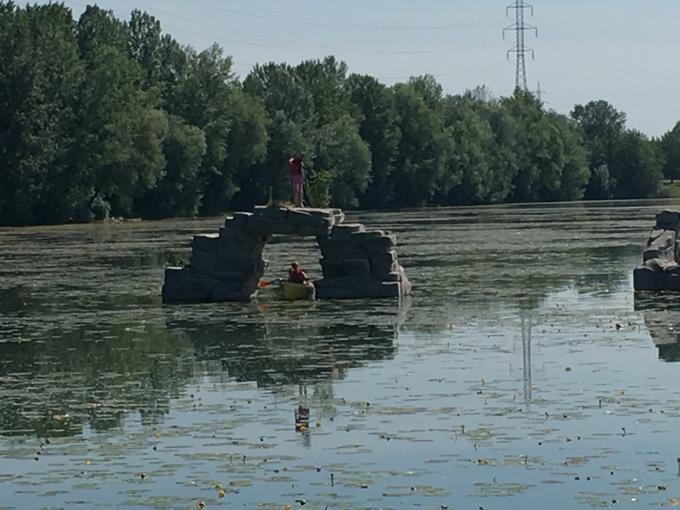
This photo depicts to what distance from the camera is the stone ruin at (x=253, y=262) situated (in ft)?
117

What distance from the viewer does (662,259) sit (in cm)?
3656

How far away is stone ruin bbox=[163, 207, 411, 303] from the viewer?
35.6 meters

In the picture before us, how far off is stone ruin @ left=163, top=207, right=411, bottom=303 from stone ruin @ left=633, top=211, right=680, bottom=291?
535cm

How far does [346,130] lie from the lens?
125688 mm

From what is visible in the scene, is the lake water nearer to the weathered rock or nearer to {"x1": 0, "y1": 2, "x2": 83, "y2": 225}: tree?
the weathered rock

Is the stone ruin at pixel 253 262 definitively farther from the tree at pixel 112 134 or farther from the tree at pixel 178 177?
the tree at pixel 178 177

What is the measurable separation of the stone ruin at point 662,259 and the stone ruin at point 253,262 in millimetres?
5352

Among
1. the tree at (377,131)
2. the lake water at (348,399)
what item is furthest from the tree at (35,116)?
the lake water at (348,399)

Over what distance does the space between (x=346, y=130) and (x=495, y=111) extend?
37.7m

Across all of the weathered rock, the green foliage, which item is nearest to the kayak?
the weathered rock

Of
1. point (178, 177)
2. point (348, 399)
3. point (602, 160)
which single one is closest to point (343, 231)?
point (348, 399)

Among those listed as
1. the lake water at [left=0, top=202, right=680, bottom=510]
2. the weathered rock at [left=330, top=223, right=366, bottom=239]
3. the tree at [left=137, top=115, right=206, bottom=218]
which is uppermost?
the tree at [left=137, top=115, right=206, bottom=218]

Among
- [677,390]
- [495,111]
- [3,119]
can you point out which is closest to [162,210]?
[3,119]

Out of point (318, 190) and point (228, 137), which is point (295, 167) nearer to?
point (318, 190)
